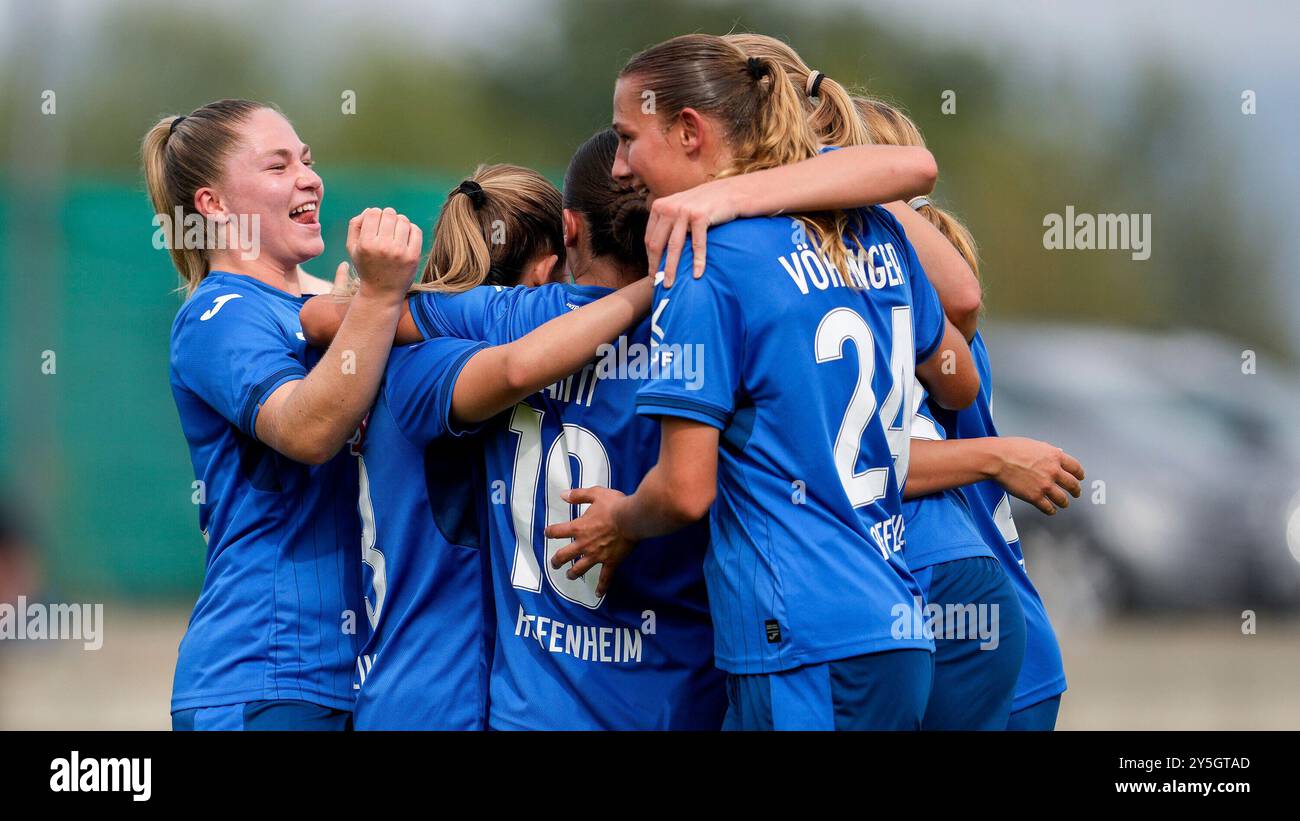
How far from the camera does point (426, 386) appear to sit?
3037 millimetres

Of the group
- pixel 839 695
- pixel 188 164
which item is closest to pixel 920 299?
pixel 839 695

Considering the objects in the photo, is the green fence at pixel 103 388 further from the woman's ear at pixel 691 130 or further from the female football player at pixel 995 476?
the woman's ear at pixel 691 130

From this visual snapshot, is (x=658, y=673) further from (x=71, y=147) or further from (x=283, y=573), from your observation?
(x=71, y=147)

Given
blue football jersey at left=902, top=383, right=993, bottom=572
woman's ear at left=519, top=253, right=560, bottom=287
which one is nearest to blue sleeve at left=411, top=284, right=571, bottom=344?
woman's ear at left=519, top=253, right=560, bottom=287

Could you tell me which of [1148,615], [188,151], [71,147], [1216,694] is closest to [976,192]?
[1148,615]

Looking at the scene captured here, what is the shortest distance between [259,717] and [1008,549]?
1929mm

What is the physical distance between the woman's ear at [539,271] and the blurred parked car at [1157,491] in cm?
785

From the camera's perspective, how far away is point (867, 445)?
9.67 feet

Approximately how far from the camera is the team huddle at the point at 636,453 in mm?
2836

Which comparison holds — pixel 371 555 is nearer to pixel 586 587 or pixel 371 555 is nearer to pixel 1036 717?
pixel 586 587

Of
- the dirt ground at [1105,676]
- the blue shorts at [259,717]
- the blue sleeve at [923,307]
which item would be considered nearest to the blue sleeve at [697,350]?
the blue sleeve at [923,307]

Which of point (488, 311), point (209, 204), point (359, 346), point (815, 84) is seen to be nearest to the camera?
point (359, 346)

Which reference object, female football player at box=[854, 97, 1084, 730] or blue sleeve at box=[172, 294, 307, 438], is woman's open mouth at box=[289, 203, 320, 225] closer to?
blue sleeve at box=[172, 294, 307, 438]
